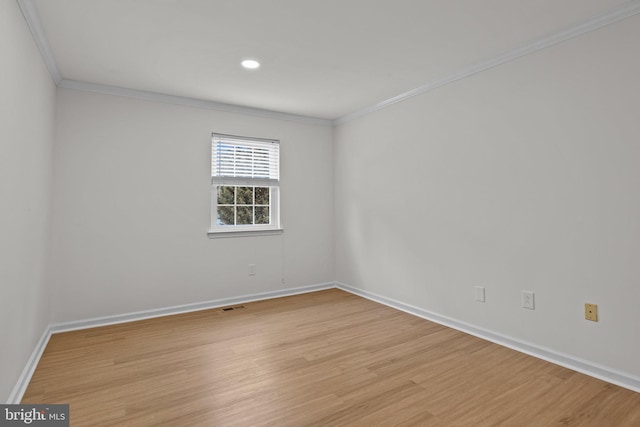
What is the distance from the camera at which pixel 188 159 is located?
387 cm

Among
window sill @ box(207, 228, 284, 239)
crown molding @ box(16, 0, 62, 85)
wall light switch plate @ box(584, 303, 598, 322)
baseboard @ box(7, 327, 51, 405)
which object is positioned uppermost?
crown molding @ box(16, 0, 62, 85)

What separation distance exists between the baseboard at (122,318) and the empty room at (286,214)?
3cm

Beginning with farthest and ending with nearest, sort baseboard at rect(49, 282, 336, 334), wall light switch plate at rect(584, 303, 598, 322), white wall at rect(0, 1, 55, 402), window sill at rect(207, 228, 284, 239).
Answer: window sill at rect(207, 228, 284, 239) → baseboard at rect(49, 282, 336, 334) → wall light switch plate at rect(584, 303, 598, 322) → white wall at rect(0, 1, 55, 402)

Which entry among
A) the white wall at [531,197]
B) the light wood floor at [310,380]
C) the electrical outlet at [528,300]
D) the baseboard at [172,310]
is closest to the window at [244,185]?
the baseboard at [172,310]

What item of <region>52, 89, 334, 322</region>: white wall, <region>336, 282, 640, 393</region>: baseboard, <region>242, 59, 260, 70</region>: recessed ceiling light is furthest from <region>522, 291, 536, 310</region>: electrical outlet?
<region>242, 59, 260, 70</region>: recessed ceiling light

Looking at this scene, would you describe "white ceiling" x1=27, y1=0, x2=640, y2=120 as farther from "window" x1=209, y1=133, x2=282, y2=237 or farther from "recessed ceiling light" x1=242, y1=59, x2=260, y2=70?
"window" x1=209, y1=133, x2=282, y2=237

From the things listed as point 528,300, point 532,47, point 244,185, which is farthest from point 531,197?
point 244,185

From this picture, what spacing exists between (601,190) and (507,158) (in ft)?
2.30

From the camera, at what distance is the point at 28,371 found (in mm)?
2307

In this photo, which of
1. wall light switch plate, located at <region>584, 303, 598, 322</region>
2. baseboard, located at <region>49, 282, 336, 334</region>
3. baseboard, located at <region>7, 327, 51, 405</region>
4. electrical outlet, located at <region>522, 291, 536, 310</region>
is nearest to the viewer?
baseboard, located at <region>7, 327, 51, 405</region>

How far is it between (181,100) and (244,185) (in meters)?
1.22

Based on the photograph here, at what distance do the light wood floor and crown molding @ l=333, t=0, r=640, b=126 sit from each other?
2.42m

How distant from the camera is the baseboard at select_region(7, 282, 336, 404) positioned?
2.18 metres

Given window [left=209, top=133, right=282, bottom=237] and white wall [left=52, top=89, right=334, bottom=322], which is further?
window [left=209, top=133, right=282, bottom=237]
